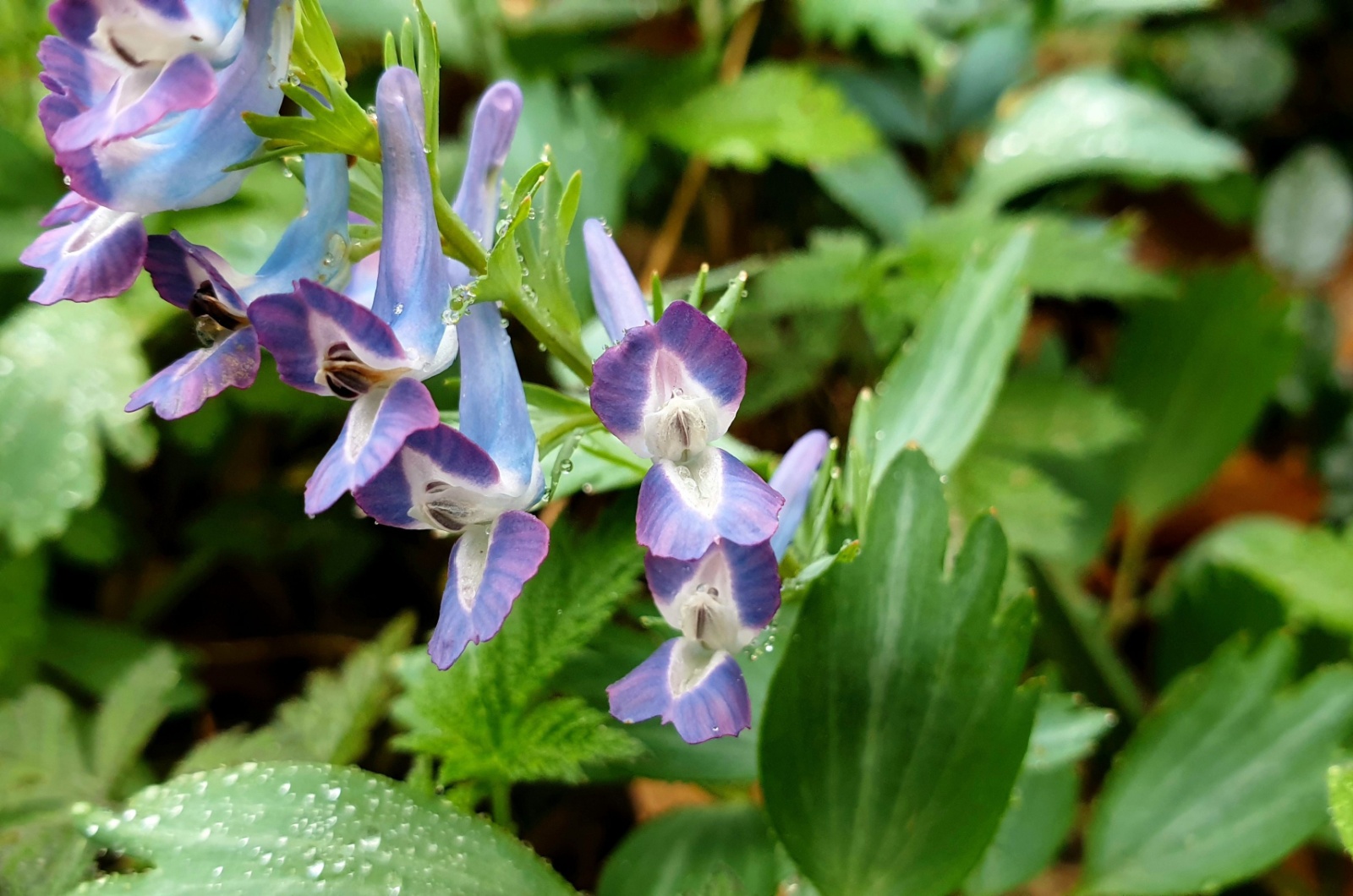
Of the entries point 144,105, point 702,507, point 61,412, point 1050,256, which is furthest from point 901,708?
point 61,412

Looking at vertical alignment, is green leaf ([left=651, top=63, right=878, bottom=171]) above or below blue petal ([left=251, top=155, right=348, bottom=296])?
below

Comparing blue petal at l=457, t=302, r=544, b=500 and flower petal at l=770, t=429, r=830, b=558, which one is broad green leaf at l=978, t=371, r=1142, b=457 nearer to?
flower petal at l=770, t=429, r=830, b=558

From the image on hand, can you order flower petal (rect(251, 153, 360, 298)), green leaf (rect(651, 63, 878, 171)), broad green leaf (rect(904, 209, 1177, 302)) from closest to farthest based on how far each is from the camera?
1. flower petal (rect(251, 153, 360, 298))
2. broad green leaf (rect(904, 209, 1177, 302))
3. green leaf (rect(651, 63, 878, 171))

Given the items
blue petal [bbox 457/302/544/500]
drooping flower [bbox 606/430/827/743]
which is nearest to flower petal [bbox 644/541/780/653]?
drooping flower [bbox 606/430/827/743]

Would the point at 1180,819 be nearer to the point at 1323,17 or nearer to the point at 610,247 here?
the point at 610,247

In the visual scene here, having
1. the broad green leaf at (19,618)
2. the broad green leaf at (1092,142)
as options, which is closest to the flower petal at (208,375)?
the broad green leaf at (19,618)

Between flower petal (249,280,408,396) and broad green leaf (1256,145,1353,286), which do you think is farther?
broad green leaf (1256,145,1353,286)

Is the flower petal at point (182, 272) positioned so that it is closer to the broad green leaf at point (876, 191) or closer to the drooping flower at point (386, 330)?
the drooping flower at point (386, 330)
